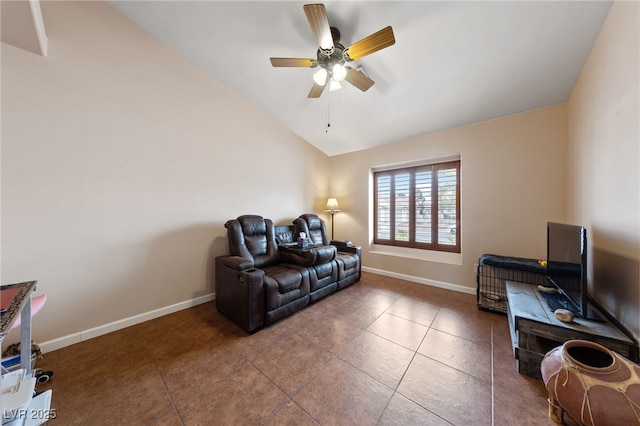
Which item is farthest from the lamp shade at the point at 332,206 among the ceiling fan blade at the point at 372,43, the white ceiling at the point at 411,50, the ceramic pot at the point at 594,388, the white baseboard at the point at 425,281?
the ceramic pot at the point at 594,388

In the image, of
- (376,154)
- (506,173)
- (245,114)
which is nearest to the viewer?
(506,173)

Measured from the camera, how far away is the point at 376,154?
3.95 meters

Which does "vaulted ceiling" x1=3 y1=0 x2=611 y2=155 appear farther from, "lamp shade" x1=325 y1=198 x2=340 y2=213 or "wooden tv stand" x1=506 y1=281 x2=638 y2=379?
"wooden tv stand" x1=506 y1=281 x2=638 y2=379

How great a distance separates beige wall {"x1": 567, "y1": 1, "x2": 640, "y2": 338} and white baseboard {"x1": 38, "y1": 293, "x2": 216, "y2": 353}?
3924mm

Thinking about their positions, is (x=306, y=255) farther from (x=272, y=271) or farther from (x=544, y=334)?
(x=544, y=334)

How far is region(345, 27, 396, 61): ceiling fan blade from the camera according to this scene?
1.59 metres

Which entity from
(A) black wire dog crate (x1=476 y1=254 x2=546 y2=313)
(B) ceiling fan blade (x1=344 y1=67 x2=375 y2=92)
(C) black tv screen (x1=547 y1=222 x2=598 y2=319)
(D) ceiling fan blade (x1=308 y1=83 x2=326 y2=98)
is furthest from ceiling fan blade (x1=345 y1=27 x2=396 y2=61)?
(A) black wire dog crate (x1=476 y1=254 x2=546 y2=313)

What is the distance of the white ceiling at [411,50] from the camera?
174 centimetres

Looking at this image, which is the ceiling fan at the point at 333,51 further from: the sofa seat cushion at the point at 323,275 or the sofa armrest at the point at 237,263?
the sofa seat cushion at the point at 323,275

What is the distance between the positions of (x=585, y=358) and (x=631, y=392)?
14.1 inches

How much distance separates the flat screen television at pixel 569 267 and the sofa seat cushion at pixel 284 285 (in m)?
2.26

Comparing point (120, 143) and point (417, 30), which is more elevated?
point (417, 30)

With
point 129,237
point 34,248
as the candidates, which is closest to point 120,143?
point 129,237

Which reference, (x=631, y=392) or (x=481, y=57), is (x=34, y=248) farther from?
(x=481, y=57)
